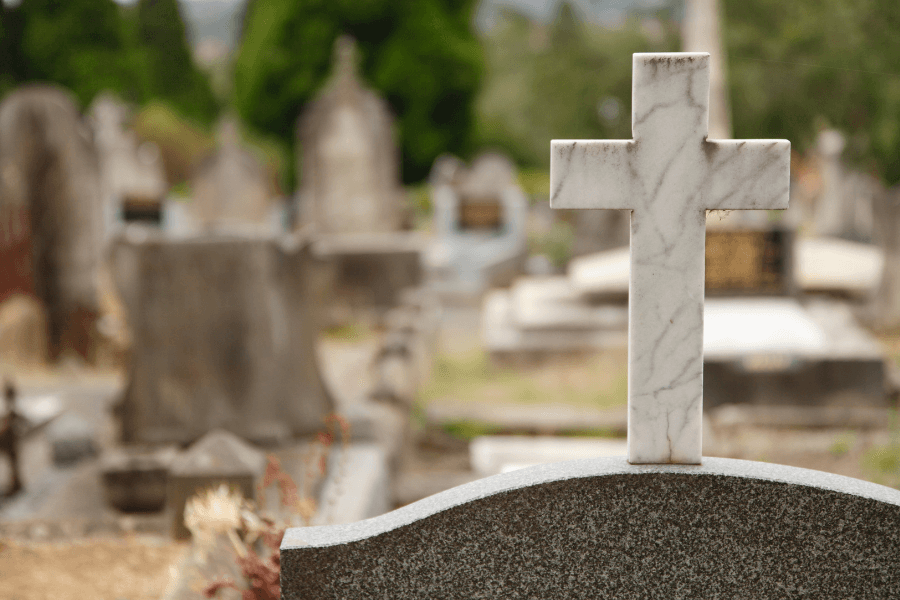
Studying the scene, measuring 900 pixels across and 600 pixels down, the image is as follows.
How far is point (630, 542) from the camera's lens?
179cm

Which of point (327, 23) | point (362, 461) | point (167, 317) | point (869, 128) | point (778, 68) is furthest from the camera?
point (327, 23)

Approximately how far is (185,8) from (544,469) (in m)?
38.6

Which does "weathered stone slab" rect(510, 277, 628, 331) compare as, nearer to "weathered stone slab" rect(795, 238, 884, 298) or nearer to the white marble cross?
→ "weathered stone slab" rect(795, 238, 884, 298)

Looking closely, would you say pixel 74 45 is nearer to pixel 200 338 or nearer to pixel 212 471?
pixel 200 338

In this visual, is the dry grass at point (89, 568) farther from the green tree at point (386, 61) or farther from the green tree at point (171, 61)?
the green tree at point (171, 61)

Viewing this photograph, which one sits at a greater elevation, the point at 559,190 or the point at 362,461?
the point at 559,190

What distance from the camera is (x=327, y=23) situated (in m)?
19.9

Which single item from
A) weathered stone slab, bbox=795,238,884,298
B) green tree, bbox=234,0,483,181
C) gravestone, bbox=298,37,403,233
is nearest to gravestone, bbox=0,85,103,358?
gravestone, bbox=298,37,403,233

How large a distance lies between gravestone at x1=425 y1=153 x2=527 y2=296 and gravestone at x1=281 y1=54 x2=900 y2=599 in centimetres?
1113

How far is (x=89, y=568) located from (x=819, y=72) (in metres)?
10.9

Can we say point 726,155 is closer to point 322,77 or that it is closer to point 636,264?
point 636,264

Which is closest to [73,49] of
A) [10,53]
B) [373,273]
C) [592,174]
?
[10,53]

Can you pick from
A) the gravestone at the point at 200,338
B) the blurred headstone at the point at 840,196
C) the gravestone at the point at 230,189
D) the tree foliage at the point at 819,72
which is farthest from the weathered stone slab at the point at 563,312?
the gravestone at the point at 230,189

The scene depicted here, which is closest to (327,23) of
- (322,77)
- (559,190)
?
(322,77)
